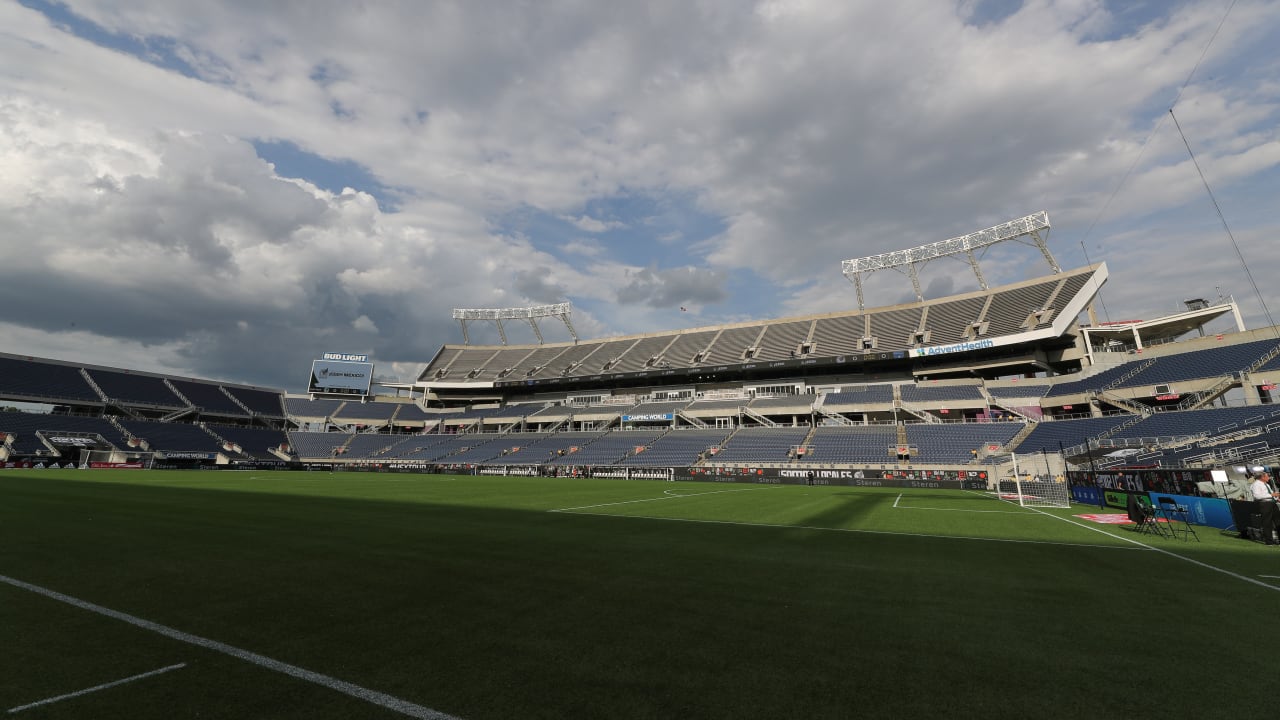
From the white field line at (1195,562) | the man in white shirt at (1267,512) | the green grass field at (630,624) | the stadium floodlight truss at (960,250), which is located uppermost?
the stadium floodlight truss at (960,250)

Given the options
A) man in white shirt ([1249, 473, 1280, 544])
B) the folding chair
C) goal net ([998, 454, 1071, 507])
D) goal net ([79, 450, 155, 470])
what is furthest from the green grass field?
goal net ([79, 450, 155, 470])

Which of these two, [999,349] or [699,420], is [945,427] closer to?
[999,349]

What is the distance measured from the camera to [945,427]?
42.0 metres

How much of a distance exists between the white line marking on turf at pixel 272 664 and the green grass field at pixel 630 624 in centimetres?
4

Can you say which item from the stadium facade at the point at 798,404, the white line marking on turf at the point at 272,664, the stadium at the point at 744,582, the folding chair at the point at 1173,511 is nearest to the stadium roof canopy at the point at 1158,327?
the stadium facade at the point at 798,404

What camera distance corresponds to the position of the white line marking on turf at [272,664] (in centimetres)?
344

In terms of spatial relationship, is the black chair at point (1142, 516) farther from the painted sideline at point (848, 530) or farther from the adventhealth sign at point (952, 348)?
the adventhealth sign at point (952, 348)

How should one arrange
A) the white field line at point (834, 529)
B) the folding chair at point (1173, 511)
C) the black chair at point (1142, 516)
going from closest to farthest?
the white field line at point (834, 529) → the black chair at point (1142, 516) → the folding chair at point (1173, 511)

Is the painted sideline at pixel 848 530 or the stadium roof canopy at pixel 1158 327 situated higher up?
the stadium roof canopy at pixel 1158 327

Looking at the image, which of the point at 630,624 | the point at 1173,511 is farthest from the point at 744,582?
the point at 1173,511

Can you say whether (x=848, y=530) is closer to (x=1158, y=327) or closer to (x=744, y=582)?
(x=744, y=582)

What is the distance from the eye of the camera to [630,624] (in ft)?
17.6

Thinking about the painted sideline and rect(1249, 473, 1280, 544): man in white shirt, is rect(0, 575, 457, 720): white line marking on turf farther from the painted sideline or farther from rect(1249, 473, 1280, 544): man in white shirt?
rect(1249, 473, 1280, 544): man in white shirt

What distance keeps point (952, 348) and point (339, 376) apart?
79140 mm
